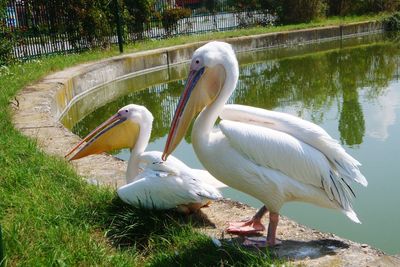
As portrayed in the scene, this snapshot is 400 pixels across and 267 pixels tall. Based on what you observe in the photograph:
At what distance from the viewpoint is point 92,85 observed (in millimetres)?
9578

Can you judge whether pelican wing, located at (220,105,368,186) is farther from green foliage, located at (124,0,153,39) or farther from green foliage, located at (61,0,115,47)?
green foliage, located at (124,0,153,39)

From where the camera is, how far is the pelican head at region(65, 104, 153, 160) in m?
3.58

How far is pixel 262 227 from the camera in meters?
2.88

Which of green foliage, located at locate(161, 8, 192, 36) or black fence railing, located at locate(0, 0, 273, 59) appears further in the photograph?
green foliage, located at locate(161, 8, 192, 36)

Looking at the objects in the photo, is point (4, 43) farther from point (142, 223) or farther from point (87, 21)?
point (142, 223)

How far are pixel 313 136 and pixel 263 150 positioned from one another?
278mm

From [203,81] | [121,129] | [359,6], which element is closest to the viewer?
[203,81]

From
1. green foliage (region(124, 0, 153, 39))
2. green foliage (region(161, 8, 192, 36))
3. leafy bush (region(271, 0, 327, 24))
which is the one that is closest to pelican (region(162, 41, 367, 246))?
green foliage (region(124, 0, 153, 39))

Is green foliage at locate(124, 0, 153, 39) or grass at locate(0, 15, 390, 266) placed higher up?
green foliage at locate(124, 0, 153, 39)

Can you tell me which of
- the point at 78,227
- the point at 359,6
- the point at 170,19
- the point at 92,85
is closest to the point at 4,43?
the point at 92,85

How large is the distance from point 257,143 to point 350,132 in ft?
12.7

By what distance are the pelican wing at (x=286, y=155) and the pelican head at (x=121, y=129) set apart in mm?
1093

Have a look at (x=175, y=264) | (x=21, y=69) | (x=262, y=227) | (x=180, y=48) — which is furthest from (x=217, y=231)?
(x=180, y=48)

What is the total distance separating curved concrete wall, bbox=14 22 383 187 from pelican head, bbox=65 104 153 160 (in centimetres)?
28
